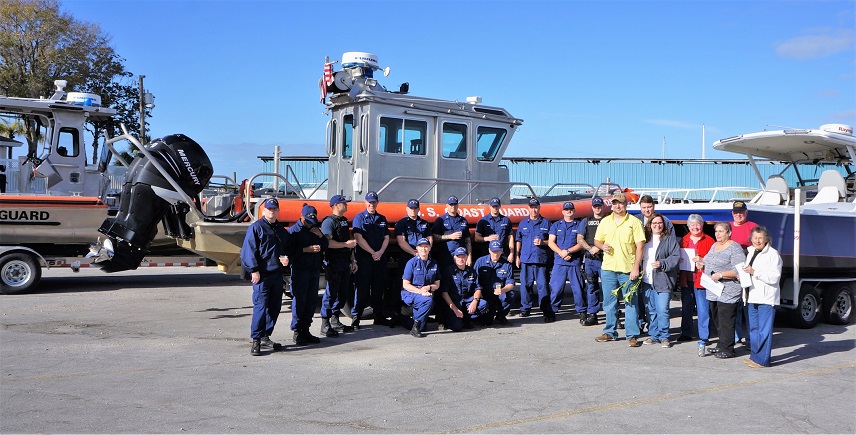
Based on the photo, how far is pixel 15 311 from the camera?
34.4 feet

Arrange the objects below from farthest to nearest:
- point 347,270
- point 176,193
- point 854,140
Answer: point 854,140 → point 176,193 → point 347,270

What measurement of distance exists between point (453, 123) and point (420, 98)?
2.29 feet

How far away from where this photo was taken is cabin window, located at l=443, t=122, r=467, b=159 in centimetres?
1184

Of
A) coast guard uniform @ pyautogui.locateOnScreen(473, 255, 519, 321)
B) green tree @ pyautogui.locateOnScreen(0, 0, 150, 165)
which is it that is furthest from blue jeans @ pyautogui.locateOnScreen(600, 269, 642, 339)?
green tree @ pyautogui.locateOnScreen(0, 0, 150, 165)

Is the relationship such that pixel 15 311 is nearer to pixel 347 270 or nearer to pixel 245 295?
pixel 245 295

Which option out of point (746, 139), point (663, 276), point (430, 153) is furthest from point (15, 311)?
point (746, 139)

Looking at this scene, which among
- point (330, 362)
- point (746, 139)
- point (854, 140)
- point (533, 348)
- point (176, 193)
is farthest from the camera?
point (746, 139)

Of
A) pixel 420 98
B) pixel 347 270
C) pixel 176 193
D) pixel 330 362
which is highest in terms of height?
pixel 420 98

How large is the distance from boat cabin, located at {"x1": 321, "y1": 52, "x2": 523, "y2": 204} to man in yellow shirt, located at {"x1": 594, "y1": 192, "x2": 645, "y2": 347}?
271 cm

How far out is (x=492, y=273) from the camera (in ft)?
32.8

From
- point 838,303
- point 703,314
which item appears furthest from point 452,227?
point 838,303

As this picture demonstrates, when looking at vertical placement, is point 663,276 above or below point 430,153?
below

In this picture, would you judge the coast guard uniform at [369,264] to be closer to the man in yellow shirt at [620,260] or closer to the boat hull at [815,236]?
the man in yellow shirt at [620,260]

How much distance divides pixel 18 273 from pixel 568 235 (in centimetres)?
893
